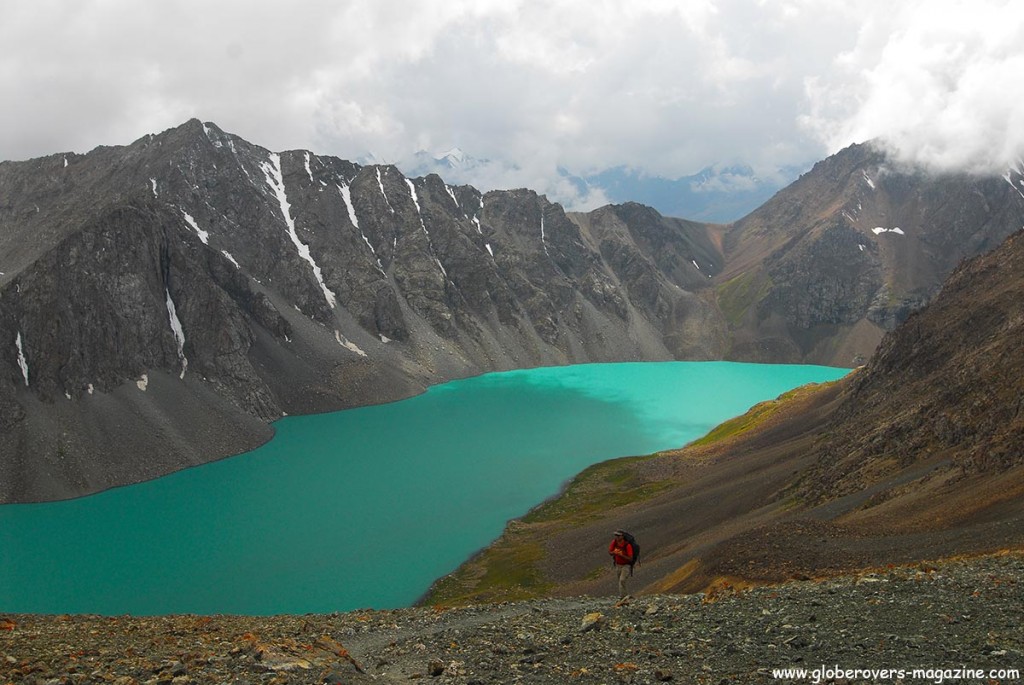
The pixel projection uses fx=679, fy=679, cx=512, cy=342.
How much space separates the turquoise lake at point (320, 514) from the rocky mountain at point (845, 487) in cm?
617

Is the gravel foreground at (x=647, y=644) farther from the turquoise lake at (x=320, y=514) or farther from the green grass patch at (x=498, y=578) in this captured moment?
the turquoise lake at (x=320, y=514)

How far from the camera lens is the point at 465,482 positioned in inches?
3669

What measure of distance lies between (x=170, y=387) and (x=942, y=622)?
134143mm

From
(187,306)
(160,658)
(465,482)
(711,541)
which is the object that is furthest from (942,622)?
(187,306)

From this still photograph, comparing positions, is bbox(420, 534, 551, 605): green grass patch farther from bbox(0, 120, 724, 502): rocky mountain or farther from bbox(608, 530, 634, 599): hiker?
bbox(0, 120, 724, 502): rocky mountain

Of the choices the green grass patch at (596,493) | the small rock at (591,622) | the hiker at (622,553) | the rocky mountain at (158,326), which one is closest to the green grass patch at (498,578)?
the green grass patch at (596,493)

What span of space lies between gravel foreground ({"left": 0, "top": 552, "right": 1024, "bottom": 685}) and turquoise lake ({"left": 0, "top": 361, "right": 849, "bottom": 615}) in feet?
116

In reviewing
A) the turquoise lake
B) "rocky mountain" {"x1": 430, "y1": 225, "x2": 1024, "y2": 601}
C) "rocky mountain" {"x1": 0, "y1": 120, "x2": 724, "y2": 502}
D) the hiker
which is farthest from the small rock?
"rocky mountain" {"x1": 0, "y1": 120, "x2": 724, "y2": 502}

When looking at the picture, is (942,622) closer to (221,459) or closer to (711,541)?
(711,541)

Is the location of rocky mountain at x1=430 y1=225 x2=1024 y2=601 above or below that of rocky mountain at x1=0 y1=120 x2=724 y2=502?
below

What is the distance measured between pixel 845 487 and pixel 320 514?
5636 cm

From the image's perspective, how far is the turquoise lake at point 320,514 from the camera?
59.6m

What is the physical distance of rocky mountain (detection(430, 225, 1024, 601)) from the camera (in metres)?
36.4

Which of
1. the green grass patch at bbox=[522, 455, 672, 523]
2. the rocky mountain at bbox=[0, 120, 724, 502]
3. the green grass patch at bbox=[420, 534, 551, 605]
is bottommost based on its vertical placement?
the green grass patch at bbox=[420, 534, 551, 605]
